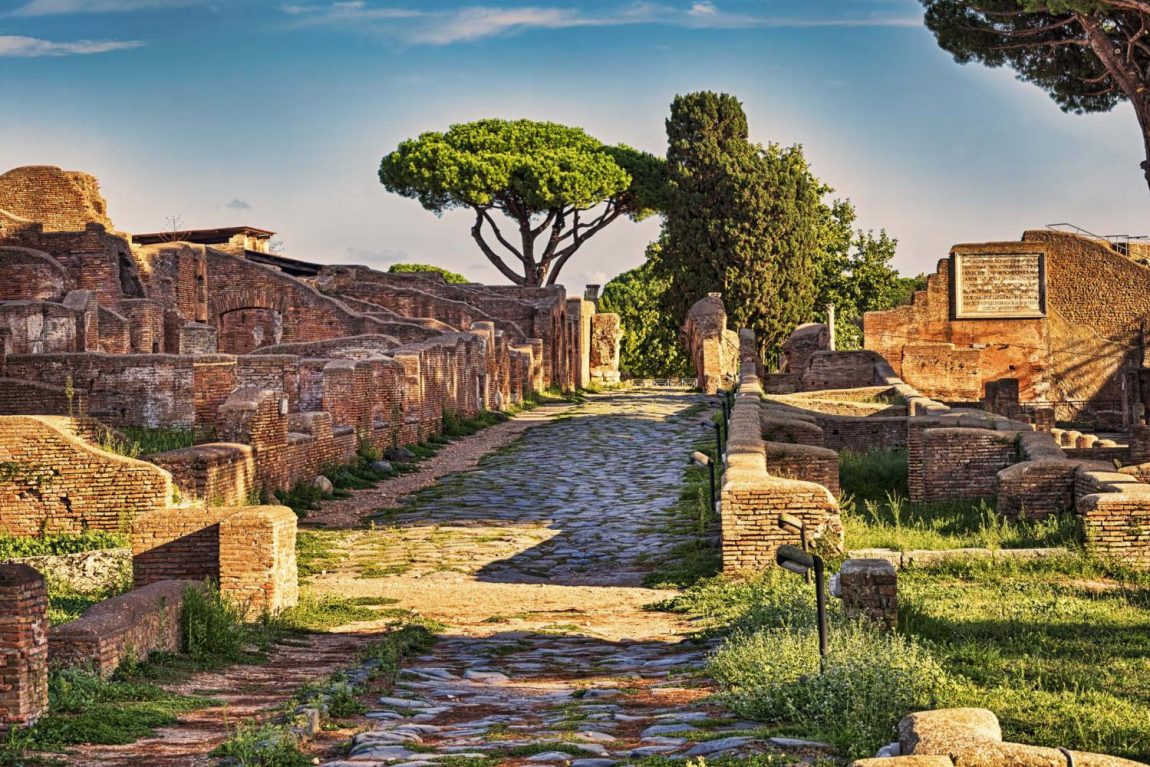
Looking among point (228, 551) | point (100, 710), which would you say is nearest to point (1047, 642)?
point (100, 710)

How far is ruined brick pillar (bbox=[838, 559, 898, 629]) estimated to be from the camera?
8.27m

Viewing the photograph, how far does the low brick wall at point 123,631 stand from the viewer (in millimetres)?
8125

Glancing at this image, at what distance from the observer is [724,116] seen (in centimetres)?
4875

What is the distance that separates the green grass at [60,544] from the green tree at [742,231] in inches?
1328

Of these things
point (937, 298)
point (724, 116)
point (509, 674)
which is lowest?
point (509, 674)

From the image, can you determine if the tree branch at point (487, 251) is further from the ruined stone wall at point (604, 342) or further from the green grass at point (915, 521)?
the green grass at point (915, 521)

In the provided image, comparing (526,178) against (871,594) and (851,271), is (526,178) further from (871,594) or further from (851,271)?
(871,594)

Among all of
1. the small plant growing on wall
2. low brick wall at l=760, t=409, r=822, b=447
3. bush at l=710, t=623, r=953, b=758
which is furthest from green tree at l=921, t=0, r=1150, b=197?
bush at l=710, t=623, r=953, b=758

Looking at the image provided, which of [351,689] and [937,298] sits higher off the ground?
[937,298]

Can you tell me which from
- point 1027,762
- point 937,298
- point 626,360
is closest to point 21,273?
point 937,298

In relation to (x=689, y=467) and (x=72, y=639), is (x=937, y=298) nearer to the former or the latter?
(x=689, y=467)

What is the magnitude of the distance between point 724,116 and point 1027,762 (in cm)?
4497

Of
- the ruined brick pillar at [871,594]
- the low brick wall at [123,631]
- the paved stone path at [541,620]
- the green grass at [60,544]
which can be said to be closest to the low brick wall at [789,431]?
the paved stone path at [541,620]

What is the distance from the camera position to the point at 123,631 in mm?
8531
